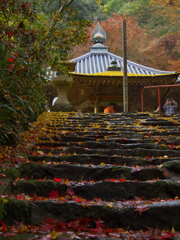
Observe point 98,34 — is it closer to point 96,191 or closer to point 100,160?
point 100,160

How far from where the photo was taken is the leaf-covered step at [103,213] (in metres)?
1.67

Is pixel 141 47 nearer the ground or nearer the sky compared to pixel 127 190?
nearer the sky

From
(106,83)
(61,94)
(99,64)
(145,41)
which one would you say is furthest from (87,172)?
(145,41)

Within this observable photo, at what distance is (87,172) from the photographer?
2.63m

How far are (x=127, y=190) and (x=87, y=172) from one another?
0.61 metres

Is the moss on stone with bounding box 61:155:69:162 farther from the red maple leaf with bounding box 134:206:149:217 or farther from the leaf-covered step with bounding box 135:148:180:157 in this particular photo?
the red maple leaf with bounding box 134:206:149:217

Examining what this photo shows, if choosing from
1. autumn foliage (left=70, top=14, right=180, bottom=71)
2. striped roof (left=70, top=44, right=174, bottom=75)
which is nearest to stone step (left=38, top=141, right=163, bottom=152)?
striped roof (left=70, top=44, right=174, bottom=75)

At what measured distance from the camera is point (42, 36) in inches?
199

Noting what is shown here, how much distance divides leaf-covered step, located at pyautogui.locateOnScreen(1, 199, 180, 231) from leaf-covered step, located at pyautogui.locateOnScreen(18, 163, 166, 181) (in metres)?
0.80

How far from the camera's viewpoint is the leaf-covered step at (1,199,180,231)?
1.67 metres

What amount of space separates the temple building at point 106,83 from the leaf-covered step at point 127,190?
6736 mm

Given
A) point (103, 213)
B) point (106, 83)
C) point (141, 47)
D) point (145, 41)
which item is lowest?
point (103, 213)

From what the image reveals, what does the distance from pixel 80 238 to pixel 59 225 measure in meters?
0.23

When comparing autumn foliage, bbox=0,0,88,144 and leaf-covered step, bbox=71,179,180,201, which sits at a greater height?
autumn foliage, bbox=0,0,88,144
